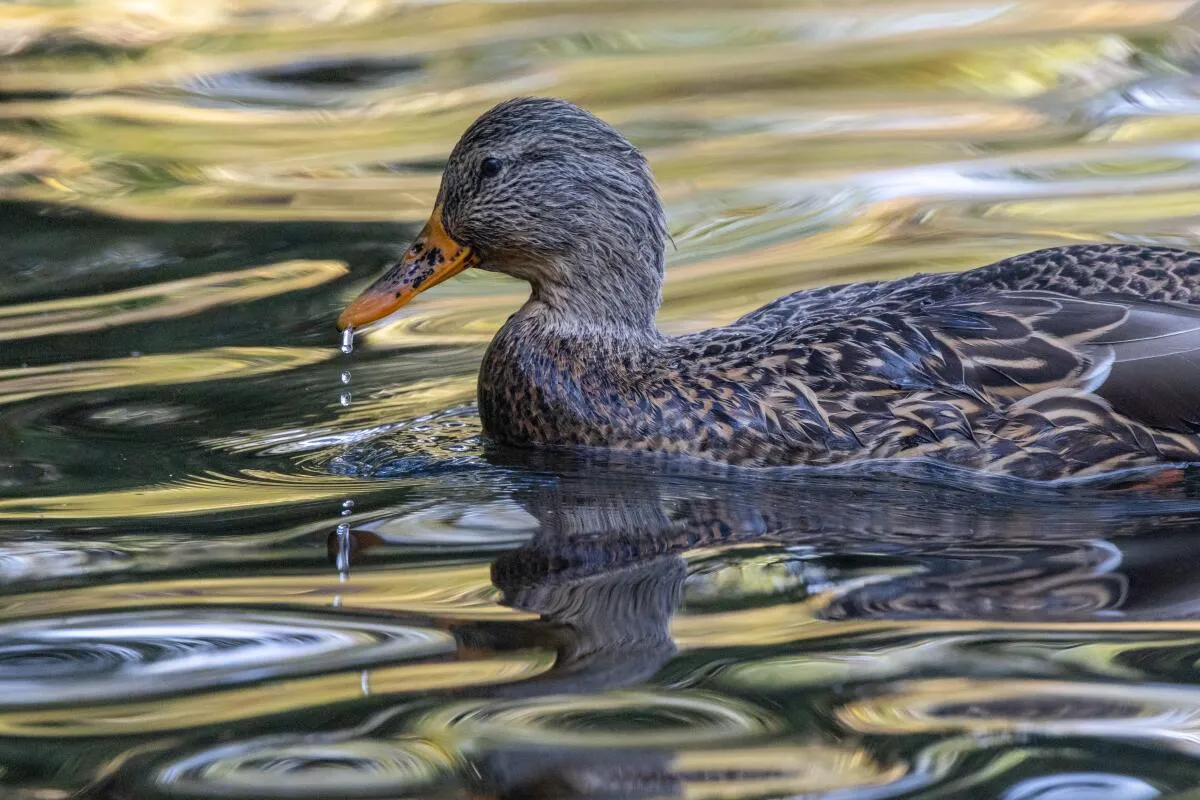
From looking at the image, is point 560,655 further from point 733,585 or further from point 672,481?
point 672,481

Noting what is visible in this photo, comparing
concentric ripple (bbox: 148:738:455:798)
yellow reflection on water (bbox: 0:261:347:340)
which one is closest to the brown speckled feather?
yellow reflection on water (bbox: 0:261:347:340)

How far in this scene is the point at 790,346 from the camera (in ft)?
23.0

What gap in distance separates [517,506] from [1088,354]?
1991mm

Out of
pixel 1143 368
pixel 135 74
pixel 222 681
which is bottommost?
pixel 222 681

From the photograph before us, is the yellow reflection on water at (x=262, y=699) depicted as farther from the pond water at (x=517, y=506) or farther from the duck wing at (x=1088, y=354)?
the duck wing at (x=1088, y=354)

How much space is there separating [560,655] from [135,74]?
10.2 m

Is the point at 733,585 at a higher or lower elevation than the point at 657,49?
lower

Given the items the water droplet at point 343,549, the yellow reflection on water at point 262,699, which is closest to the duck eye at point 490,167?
the water droplet at point 343,549

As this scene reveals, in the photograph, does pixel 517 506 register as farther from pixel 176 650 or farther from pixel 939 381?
pixel 176 650

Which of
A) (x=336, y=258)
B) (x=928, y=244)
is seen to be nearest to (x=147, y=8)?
(x=336, y=258)

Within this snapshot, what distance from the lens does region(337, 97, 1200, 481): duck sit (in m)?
6.67

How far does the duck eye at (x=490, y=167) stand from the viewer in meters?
7.38

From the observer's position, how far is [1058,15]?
1470 centimetres

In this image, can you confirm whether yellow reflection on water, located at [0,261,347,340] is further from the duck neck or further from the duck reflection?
the duck reflection
